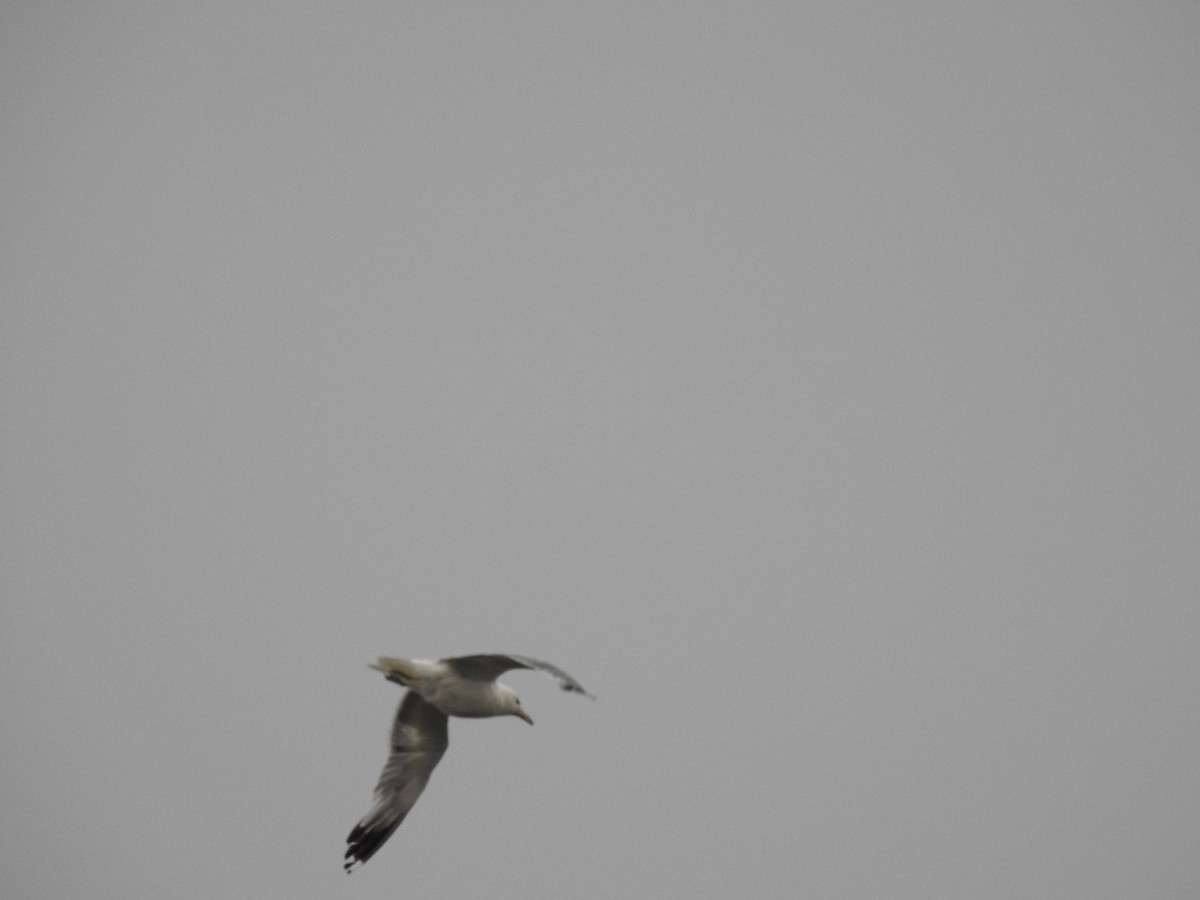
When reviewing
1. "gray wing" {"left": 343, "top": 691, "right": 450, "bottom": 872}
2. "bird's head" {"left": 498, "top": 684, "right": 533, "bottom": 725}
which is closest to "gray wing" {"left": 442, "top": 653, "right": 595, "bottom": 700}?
"bird's head" {"left": 498, "top": 684, "right": 533, "bottom": 725}

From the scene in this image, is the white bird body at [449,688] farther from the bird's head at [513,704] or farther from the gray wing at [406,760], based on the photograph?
the gray wing at [406,760]

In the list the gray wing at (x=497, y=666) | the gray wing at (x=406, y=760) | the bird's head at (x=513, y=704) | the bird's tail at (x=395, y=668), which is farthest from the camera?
the gray wing at (x=406, y=760)

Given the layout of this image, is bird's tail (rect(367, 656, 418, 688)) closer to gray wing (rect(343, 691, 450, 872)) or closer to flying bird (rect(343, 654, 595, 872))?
flying bird (rect(343, 654, 595, 872))

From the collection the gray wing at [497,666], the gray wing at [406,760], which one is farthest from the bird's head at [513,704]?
the gray wing at [406,760]

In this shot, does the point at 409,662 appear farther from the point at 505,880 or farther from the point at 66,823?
the point at 505,880

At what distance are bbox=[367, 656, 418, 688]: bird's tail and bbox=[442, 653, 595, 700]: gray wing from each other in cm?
42

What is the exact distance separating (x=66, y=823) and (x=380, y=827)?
125m

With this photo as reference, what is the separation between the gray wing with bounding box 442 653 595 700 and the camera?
1266cm

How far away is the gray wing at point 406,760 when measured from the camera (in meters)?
16.1

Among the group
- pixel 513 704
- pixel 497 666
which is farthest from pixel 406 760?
pixel 497 666

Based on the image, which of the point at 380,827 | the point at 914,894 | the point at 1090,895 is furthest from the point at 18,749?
the point at 380,827

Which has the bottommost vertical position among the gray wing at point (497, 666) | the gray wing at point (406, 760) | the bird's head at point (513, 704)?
the gray wing at point (406, 760)

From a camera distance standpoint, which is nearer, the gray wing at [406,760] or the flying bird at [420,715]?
the flying bird at [420,715]

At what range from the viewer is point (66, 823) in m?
128
